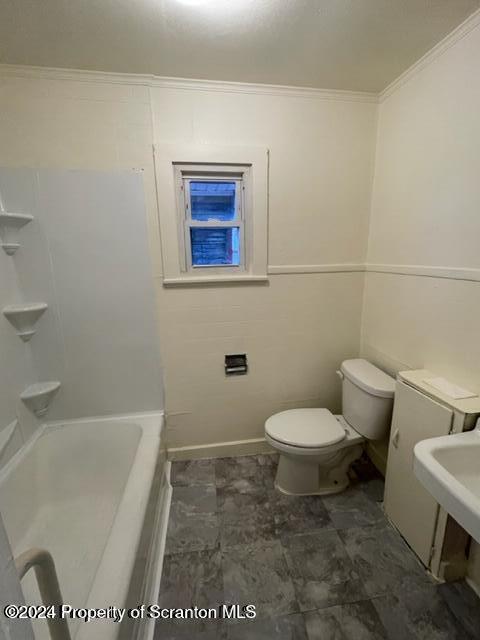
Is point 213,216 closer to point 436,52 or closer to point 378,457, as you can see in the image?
point 436,52

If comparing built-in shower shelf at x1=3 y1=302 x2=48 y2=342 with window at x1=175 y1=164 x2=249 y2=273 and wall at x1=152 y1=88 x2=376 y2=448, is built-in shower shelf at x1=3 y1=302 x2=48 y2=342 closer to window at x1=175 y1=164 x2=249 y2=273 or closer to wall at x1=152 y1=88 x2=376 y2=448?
wall at x1=152 y1=88 x2=376 y2=448

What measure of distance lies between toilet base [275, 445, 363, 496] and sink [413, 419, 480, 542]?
0.68 m

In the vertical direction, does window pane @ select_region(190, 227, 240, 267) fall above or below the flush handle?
above

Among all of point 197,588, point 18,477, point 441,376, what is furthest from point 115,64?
point 197,588

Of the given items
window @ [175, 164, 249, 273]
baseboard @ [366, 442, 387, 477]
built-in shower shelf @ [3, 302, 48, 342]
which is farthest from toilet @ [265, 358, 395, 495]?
built-in shower shelf @ [3, 302, 48, 342]

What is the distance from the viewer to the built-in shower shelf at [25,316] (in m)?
1.41

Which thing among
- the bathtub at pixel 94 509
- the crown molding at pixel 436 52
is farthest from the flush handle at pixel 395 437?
the crown molding at pixel 436 52

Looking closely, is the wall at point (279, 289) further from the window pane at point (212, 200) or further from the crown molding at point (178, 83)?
the window pane at point (212, 200)

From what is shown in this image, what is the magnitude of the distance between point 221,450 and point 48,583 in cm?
141

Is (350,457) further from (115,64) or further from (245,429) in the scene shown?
(115,64)

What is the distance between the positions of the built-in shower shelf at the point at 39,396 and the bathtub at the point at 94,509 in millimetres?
132

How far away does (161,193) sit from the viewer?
1.52 metres

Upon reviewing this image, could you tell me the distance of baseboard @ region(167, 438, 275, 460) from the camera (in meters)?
1.89

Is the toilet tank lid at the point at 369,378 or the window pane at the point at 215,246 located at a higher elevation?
the window pane at the point at 215,246
